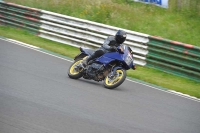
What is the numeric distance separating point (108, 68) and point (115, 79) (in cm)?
48

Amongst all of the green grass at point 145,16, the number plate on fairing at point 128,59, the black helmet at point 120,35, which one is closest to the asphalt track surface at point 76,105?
the number plate on fairing at point 128,59

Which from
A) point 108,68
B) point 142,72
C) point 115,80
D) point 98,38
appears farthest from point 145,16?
point 115,80

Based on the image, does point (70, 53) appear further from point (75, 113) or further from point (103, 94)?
point (75, 113)

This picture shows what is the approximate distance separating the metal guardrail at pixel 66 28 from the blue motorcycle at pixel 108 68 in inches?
136

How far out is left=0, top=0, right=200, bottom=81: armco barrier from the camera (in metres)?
14.8

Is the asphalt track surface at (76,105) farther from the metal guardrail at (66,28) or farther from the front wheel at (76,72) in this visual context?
the metal guardrail at (66,28)

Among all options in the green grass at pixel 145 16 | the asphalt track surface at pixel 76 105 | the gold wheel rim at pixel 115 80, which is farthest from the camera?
the green grass at pixel 145 16

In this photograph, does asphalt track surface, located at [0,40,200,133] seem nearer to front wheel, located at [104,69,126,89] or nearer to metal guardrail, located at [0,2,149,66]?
Result: front wheel, located at [104,69,126,89]

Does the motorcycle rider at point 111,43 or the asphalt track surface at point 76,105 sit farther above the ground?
the motorcycle rider at point 111,43

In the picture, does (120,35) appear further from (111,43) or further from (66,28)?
(66,28)

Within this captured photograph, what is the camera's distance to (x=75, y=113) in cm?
845

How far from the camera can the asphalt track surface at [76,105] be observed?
24.9ft

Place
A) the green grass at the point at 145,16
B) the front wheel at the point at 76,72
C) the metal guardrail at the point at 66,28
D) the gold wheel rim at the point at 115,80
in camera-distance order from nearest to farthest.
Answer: the gold wheel rim at the point at 115,80 → the front wheel at the point at 76,72 → the metal guardrail at the point at 66,28 → the green grass at the point at 145,16

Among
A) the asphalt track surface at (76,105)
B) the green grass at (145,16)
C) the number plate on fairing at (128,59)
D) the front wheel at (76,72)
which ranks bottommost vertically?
the asphalt track surface at (76,105)
